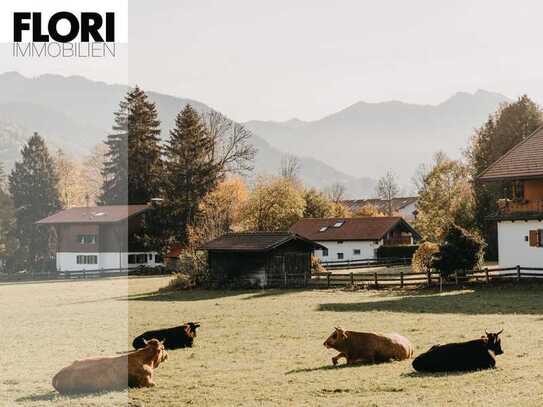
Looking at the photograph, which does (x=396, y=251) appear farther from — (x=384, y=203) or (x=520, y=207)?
(x=384, y=203)

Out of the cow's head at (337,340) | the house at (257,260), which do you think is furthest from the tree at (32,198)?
the cow's head at (337,340)

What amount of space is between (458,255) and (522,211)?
16.9 feet

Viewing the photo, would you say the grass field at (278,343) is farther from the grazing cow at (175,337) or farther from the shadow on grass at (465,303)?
the grazing cow at (175,337)

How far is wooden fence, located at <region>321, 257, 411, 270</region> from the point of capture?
67.1 meters

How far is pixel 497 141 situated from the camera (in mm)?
70562

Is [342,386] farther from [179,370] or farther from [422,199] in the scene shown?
[422,199]

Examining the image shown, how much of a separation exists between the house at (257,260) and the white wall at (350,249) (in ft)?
84.7

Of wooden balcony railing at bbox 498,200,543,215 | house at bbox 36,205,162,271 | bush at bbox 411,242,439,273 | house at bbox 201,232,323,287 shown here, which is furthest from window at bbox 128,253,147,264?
wooden balcony railing at bbox 498,200,543,215

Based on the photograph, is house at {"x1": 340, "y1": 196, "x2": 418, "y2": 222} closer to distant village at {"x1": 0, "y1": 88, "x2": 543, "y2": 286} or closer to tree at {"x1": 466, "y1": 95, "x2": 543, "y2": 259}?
distant village at {"x1": 0, "y1": 88, "x2": 543, "y2": 286}

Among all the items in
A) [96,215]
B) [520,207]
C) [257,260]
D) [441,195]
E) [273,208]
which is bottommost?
[257,260]

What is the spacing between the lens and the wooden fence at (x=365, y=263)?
6706 cm

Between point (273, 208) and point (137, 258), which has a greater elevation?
point (273, 208)

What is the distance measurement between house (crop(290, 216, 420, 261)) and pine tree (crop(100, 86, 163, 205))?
17.0m

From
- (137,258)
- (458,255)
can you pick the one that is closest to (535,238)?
(458,255)
